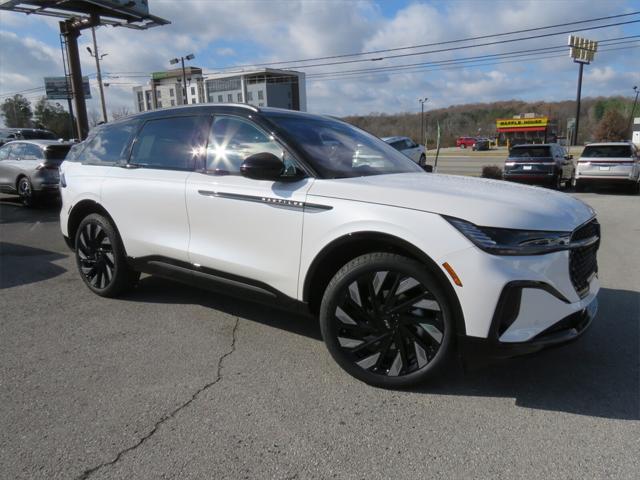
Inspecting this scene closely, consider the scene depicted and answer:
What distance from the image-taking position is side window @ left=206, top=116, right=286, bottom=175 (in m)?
3.57

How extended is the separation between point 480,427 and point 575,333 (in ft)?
2.48

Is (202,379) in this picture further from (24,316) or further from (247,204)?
(24,316)

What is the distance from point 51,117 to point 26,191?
83.9 metres

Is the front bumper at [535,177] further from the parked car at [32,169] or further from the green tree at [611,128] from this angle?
the green tree at [611,128]

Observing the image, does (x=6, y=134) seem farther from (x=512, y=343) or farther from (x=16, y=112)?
(x=16, y=112)

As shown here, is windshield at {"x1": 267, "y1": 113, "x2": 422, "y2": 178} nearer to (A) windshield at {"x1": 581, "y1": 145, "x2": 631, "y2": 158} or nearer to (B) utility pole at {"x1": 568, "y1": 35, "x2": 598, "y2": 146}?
(A) windshield at {"x1": 581, "y1": 145, "x2": 631, "y2": 158}

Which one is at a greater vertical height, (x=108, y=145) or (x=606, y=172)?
(x=108, y=145)

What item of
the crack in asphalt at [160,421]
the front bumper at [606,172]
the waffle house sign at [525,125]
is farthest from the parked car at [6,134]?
the waffle house sign at [525,125]

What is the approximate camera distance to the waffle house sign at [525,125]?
200 feet

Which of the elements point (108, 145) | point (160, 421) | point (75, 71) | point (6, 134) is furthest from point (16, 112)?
point (160, 421)

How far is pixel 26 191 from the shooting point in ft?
37.7

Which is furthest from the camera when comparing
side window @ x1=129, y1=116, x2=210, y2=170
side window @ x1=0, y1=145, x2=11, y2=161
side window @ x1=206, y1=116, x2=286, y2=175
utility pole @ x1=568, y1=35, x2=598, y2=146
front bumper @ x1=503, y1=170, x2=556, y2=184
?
utility pole @ x1=568, y1=35, x2=598, y2=146

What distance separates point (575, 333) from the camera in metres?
2.73

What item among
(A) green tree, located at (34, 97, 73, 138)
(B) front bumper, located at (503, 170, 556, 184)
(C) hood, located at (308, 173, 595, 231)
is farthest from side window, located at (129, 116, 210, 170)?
(A) green tree, located at (34, 97, 73, 138)
